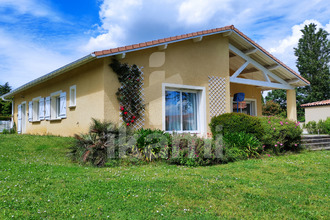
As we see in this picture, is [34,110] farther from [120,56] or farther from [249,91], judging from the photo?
[249,91]

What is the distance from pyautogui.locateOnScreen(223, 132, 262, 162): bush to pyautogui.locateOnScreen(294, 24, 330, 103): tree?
28225 millimetres

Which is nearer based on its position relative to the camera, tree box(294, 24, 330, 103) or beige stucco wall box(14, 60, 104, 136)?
beige stucco wall box(14, 60, 104, 136)

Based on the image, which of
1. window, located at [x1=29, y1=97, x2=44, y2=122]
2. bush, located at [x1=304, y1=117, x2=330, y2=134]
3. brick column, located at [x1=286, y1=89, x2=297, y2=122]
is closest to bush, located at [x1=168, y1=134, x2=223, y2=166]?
brick column, located at [x1=286, y1=89, x2=297, y2=122]

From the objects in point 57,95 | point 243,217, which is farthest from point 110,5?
point 243,217

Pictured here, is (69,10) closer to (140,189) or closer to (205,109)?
(205,109)

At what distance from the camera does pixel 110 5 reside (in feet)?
29.5

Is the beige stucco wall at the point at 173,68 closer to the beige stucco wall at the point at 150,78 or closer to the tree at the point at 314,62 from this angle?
the beige stucco wall at the point at 150,78

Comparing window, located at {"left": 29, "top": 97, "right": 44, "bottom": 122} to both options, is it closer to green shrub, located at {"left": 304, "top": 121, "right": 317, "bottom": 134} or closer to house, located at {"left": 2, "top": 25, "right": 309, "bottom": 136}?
house, located at {"left": 2, "top": 25, "right": 309, "bottom": 136}

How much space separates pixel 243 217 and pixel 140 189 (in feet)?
5.47

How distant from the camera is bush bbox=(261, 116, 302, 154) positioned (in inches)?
328

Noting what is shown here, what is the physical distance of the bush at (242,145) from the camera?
24.1 feet

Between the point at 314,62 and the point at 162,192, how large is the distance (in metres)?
34.1

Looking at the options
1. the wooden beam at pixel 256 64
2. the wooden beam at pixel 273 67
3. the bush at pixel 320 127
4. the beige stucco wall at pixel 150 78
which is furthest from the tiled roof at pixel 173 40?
the bush at pixel 320 127

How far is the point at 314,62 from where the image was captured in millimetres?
31484
